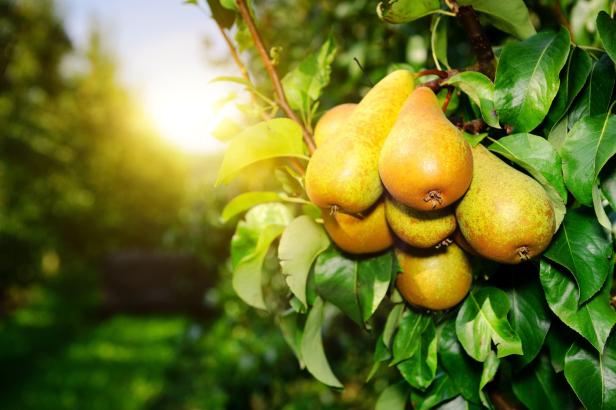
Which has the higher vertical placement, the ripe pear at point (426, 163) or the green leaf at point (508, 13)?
the green leaf at point (508, 13)

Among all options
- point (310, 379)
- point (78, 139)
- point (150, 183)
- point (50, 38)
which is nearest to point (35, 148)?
point (78, 139)

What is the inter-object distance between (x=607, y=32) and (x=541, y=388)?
22.4 inches

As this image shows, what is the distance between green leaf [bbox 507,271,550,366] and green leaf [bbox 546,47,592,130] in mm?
268

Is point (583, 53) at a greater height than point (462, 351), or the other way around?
point (583, 53)

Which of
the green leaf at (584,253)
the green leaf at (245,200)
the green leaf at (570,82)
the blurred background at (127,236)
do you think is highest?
the green leaf at (570,82)

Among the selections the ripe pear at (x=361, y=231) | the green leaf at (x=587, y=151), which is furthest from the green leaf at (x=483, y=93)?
the ripe pear at (x=361, y=231)

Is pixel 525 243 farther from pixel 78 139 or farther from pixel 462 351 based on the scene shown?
pixel 78 139

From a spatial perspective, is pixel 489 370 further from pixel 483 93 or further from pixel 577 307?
pixel 483 93

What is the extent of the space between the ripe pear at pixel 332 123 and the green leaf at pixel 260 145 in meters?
0.04

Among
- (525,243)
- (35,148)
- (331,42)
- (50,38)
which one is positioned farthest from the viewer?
(50,38)

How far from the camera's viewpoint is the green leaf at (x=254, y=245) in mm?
943

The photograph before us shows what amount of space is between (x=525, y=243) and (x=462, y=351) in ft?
0.88

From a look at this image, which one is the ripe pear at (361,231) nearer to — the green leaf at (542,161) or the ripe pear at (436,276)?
the ripe pear at (436,276)

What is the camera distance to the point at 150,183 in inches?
570
